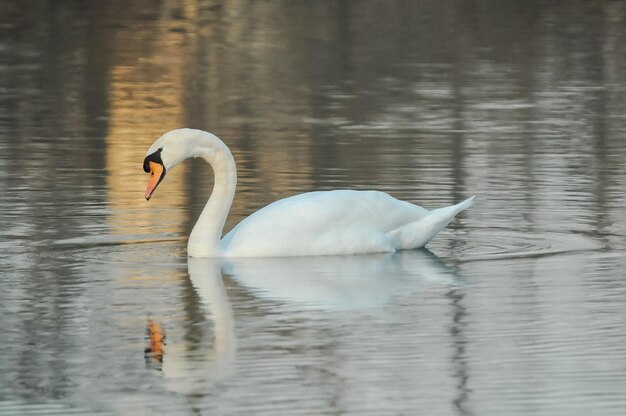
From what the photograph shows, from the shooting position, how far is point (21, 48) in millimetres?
32906

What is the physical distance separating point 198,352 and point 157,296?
5.61 ft

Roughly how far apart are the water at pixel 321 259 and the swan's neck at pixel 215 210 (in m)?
0.19

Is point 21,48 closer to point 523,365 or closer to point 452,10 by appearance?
point 452,10

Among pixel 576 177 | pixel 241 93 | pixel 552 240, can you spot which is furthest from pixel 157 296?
pixel 241 93

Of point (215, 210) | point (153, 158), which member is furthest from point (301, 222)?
point (153, 158)

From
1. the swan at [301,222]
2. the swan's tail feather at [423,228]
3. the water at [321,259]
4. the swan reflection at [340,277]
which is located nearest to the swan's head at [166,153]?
the swan at [301,222]

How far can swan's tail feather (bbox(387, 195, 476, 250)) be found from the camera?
12516 mm

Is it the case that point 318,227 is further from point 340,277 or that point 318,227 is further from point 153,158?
point 153,158

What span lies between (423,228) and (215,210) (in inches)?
56.7

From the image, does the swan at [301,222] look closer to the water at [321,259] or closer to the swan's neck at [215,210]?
the swan's neck at [215,210]

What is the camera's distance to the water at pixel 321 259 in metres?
8.35

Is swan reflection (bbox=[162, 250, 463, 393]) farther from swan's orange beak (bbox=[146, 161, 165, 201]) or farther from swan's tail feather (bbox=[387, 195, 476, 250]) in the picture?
swan's orange beak (bbox=[146, 161, 165, 201])

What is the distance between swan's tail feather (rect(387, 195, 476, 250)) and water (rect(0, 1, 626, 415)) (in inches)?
4.8

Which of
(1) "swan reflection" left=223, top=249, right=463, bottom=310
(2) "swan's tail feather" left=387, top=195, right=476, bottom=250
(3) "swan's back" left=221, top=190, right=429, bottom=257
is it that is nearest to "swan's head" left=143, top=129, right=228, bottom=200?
(3) "swan's back" left=221, top=190, right=429, bottom=257
